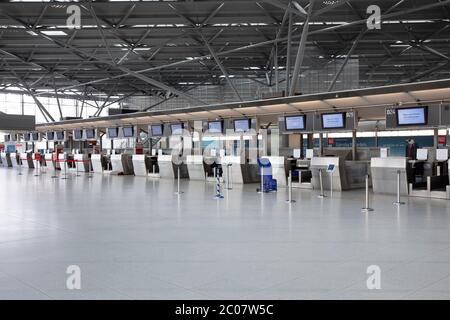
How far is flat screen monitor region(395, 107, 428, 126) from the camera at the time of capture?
42.9ft

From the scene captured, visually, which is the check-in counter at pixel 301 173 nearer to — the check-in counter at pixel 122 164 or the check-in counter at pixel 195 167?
the check-in counter at pixel 195 167

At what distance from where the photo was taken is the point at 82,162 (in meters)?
26.3

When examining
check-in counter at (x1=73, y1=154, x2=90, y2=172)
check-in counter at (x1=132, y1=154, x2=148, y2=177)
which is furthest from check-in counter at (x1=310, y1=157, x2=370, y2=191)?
check-in counter at (x1=73, y1=154, x2=90, y2=172)

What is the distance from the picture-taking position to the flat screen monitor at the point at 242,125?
18.3 m

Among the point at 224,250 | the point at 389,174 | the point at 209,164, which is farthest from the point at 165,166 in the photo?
the point at 224,250

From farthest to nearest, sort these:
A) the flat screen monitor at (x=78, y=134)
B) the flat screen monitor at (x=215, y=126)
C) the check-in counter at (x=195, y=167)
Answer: the flat screen monitor at (x=78, y=134)
the flat screen monitor at (x=215, y=126)
the check-in counter at (x=195, y=167)

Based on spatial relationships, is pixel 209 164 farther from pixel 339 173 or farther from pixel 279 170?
pixel 339 173

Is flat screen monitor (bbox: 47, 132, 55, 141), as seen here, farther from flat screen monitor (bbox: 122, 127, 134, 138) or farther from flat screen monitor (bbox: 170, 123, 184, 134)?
flat screen monitor (bbox: 170, 123, 184, 134)

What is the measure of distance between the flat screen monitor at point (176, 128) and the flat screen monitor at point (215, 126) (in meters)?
1.98

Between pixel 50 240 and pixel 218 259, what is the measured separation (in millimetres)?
2728

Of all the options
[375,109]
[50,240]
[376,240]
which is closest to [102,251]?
[50,240]

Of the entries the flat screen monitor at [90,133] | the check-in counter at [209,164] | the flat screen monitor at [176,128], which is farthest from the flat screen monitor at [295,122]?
the flat screen monitor at [90,133]

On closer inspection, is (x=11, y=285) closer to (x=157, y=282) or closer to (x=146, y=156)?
(x=157, y=282)

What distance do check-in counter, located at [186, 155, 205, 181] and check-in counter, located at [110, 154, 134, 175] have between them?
16.6 ft
